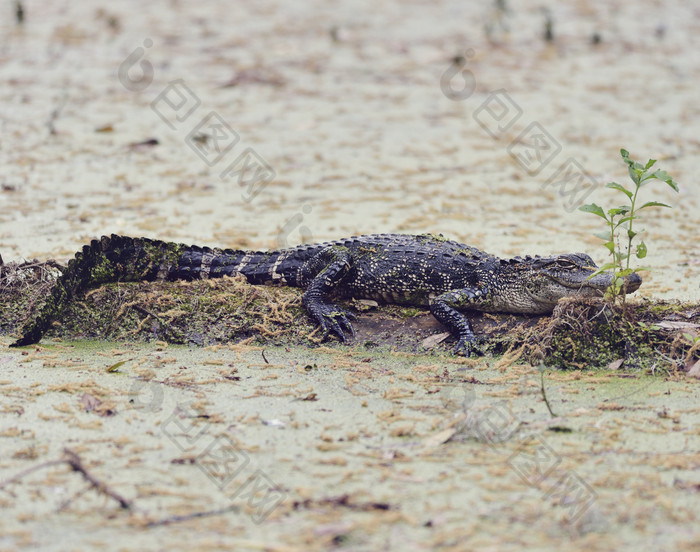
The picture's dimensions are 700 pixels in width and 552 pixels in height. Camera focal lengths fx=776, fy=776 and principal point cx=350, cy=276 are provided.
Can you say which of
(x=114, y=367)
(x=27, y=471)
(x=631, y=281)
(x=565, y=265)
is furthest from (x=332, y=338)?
(x=27, y=471)

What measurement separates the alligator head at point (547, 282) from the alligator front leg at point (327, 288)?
864mm

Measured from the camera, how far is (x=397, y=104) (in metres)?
8.34

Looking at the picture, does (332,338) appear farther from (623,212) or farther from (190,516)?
(190,516)

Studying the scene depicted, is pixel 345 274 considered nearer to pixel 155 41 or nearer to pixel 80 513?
pixel 80 513

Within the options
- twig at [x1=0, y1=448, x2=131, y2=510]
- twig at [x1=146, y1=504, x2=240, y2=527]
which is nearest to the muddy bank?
twig at [x1=0, y1=448, x2=131, y2=510]

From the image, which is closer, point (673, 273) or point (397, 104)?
point (673, 273)

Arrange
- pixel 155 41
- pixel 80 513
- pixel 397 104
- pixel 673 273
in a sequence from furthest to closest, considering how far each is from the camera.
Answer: pixel 155 41 → pixel 397 104 → pixel 673 273 → pixel 80 513

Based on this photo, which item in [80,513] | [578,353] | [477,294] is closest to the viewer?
[80,513]

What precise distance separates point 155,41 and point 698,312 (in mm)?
7881

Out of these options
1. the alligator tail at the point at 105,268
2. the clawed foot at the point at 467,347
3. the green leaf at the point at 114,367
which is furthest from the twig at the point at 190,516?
the alligator tail at the point at 105,268

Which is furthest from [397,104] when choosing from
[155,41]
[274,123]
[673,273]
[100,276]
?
[100,276]

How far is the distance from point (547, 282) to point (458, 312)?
0.50 meters

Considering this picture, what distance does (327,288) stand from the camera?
431 centimetres

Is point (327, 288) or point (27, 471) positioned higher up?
point (327, 288)
